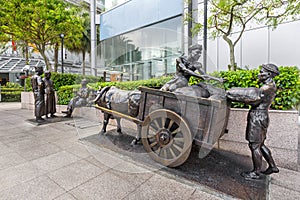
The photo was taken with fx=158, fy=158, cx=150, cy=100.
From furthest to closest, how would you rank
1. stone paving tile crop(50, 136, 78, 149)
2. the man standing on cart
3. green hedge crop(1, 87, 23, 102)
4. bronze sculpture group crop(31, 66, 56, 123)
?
green hedge crop(1, 87, 23, 102) < bronze sculpture group crop(31, 66, 56, 123) < stone paving tile crop(50, 136, 78, 149) < the man standing on cart

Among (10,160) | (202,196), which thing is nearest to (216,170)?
(202,196)

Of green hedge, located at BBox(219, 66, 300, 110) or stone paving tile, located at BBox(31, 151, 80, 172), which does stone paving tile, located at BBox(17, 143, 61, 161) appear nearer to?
stone paving tile, located at BBox(31, 151, 80, 172)

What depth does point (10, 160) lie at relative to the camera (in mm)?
2943

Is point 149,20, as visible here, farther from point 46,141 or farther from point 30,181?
point 30,181

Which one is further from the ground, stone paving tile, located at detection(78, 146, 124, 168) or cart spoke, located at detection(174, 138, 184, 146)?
cart spoke, located at detection(174, 138, 184, 146)

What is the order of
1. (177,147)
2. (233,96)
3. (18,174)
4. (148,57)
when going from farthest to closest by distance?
(148,57)
(18,174)
(177,147)
(233,96)

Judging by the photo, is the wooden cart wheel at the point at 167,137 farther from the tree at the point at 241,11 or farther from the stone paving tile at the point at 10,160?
the tree at the point at 241,11

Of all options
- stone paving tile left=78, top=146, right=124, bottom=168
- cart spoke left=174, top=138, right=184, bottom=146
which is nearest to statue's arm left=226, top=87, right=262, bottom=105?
cart spoke left=174, top=138, right=184, bottom=146

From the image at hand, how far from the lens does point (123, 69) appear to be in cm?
431

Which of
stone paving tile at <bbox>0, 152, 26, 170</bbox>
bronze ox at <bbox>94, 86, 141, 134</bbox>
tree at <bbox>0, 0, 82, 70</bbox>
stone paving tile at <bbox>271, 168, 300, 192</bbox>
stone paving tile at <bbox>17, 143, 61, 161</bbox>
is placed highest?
tree at <bbox>0, 0, 82, 70</bbox>

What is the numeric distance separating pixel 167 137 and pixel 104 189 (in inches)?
44.4

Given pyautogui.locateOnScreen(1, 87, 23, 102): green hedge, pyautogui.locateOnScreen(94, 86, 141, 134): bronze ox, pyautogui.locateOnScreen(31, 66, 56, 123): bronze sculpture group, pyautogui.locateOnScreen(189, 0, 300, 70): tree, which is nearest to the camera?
pyautogui.locateOnScreen(94, 86, 141, 134): bronze ox

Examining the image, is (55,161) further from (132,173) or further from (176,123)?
(176,123)

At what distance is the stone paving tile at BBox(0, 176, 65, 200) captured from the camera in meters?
1.99
